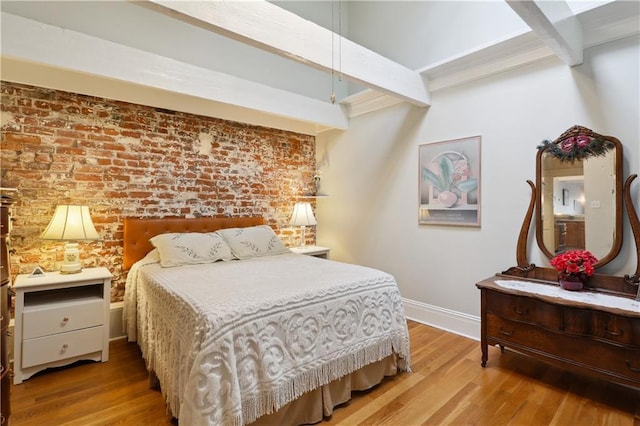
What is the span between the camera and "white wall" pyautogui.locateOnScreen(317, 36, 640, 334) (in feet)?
7.65

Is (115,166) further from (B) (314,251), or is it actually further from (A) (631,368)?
(A) (631,368)

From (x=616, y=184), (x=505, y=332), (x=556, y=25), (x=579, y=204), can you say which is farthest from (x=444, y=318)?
(x=556, y=25)

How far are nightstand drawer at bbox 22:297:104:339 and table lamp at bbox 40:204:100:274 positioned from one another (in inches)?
12.5

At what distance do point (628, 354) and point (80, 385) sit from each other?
351 cm

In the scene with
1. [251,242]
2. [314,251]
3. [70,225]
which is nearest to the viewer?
[70,225]

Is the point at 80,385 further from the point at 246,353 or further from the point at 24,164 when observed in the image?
the point at 24,164

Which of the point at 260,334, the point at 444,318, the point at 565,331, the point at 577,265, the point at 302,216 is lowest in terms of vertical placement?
the point at 444,318

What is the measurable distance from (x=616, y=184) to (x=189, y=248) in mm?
3409

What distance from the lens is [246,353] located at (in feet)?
5.21

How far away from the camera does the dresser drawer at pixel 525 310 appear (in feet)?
7.06

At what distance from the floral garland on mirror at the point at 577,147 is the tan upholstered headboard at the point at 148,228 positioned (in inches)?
126

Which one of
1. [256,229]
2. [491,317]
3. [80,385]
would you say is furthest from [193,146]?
[491,317]

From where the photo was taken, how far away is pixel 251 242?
334 centimetres

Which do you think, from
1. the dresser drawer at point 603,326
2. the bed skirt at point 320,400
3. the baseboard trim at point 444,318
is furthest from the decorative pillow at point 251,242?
the dresser drawer at point 603,326
